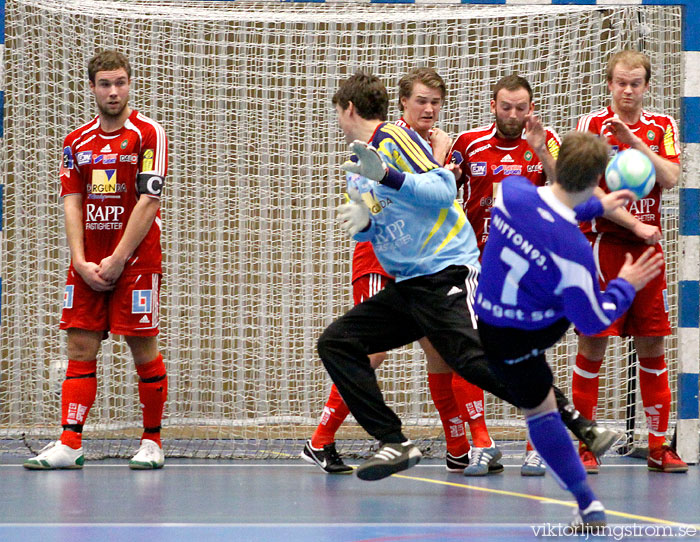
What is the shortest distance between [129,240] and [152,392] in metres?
0.78

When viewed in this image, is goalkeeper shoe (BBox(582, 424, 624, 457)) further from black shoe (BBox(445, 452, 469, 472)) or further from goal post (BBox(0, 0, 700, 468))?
goal post (BBox(0, 0, 700, 468))

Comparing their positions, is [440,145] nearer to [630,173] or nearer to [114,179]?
[114,179]

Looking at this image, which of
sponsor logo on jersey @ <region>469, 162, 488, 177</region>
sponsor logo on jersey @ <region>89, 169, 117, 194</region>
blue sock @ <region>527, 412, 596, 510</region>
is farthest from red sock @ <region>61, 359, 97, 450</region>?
blue sock @ <region>527, 412, 596, 510</region>

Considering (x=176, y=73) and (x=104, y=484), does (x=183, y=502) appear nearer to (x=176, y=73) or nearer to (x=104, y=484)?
(x=104, y=484)

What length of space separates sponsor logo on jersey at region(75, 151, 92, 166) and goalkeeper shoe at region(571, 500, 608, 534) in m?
3.07

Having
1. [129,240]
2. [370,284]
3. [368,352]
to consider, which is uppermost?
[129,240]

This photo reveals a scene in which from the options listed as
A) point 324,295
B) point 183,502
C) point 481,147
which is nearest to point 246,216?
point 324,295

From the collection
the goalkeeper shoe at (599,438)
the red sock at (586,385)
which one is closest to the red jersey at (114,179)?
the red sock at (586,385)

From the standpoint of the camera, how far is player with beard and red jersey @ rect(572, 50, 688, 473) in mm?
4824

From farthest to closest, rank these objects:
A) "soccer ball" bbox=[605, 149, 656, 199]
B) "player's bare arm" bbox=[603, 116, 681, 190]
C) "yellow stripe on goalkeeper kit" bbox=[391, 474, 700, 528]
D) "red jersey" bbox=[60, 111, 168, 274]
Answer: "red jersey" bbox=[60, 111, 168, 274] → "player's bare arm" bbox=[603, 116, 681, 190] → "yellow stripe on goalkeeper kit" bbox=[391, 474, 700, 528] → "soccer ball" bbox=[605, 149, 656, 199]

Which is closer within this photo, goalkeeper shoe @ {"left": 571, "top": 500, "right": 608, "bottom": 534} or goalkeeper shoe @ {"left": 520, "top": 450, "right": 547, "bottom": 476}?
goalkeeper shoe @ {"left": 571, "top": 500, "right": 608, "bottom": 534}

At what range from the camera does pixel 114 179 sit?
16.5 feet

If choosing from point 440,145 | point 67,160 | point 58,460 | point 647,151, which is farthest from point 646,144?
point 58,460

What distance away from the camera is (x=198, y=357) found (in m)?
6.49
